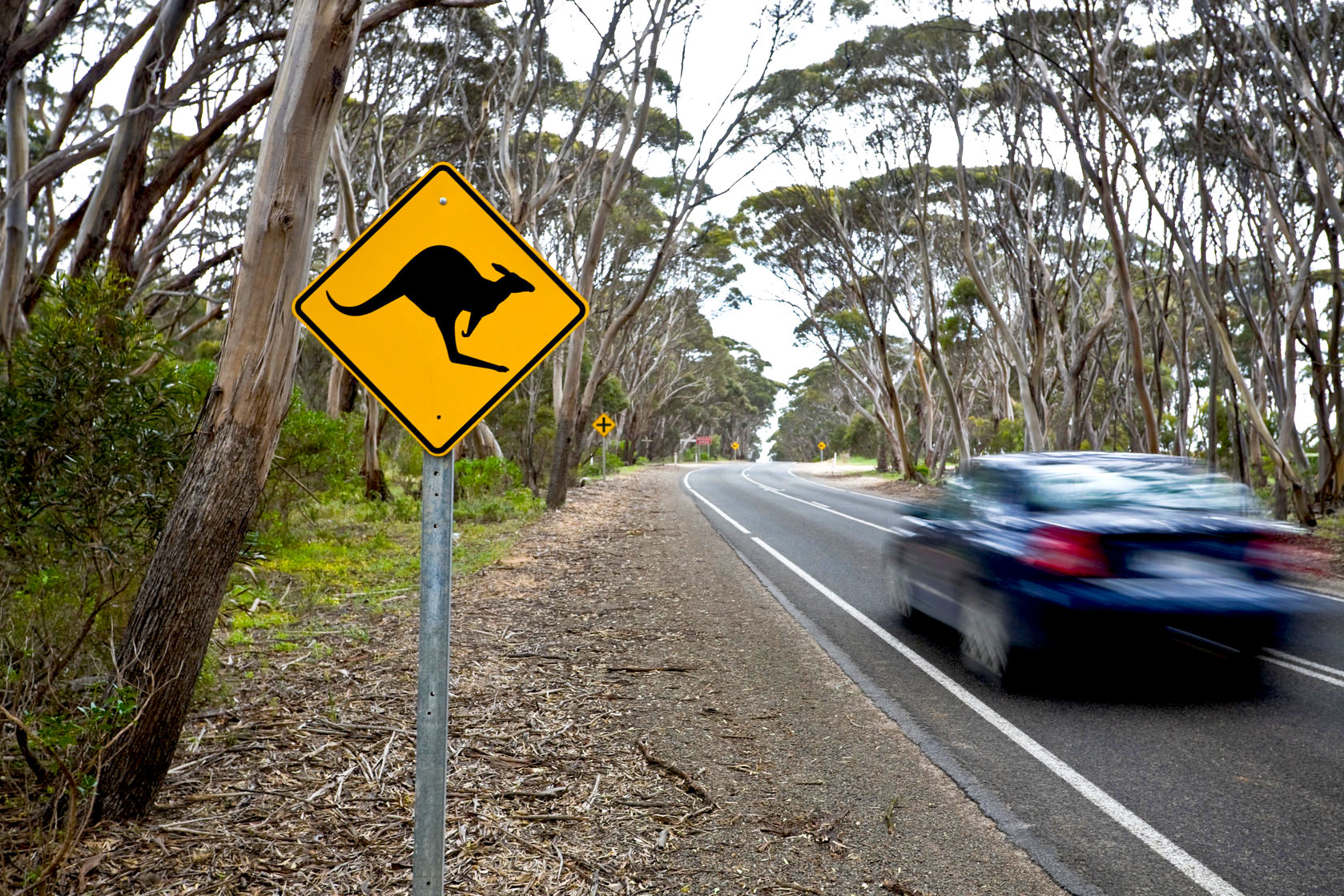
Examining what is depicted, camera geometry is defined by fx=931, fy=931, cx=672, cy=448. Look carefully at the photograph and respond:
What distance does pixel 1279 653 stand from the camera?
21.9 ft

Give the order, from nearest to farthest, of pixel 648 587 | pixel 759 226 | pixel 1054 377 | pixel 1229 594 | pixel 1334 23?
pixel 1229 594
pixel 648 587
pixel 1334 23
pixel 1054 377
pixel 759 226

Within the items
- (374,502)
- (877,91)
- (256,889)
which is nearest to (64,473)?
(256,889)

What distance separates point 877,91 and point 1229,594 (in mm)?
20476

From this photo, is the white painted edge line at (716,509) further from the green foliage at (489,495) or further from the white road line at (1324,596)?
the white road line at (1324,596)

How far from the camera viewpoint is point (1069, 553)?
18.2 ft

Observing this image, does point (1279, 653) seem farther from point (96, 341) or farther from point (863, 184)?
point (863, 184)

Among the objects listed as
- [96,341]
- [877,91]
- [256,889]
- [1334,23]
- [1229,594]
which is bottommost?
[256,889]

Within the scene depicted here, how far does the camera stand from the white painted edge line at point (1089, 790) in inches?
140

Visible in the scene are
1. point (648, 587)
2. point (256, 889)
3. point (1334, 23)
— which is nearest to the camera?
point (256, 889)

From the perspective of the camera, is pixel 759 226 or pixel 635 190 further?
pixel 759 226

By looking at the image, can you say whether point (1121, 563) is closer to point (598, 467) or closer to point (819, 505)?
point (819, 505)

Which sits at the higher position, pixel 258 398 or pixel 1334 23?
pixel 1334 23

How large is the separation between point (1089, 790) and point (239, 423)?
420cm

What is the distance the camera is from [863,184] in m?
26.8
